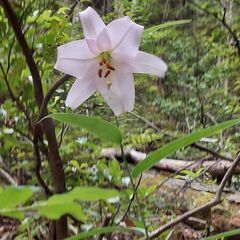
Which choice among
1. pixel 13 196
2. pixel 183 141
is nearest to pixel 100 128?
pixel 183 141

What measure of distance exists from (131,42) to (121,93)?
0.22ft

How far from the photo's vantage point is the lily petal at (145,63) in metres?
0.56

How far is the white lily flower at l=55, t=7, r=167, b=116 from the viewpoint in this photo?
553 mm

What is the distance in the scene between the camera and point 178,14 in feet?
17.7

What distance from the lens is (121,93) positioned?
0.58m

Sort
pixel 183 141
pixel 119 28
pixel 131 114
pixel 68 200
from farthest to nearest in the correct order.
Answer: pixel 131 114, pixel 119 28, pixel 183 141, pixel 68 200

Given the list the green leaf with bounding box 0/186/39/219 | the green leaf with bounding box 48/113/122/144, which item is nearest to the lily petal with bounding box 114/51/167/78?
the green leaf with bounding box 48/113/122/144

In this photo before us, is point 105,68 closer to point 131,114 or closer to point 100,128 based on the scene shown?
point 100,128

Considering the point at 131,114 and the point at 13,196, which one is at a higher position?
the point at 13,196

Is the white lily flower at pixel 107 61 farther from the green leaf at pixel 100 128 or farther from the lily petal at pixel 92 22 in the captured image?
the green leaf at pixel 100 128

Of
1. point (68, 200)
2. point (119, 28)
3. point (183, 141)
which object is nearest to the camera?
point (68, 200)

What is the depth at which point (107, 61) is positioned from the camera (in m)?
0.60

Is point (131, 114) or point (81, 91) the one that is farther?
point (131, 114)

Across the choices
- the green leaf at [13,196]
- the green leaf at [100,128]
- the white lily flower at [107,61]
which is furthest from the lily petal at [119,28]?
the green leaf at [13,196]
